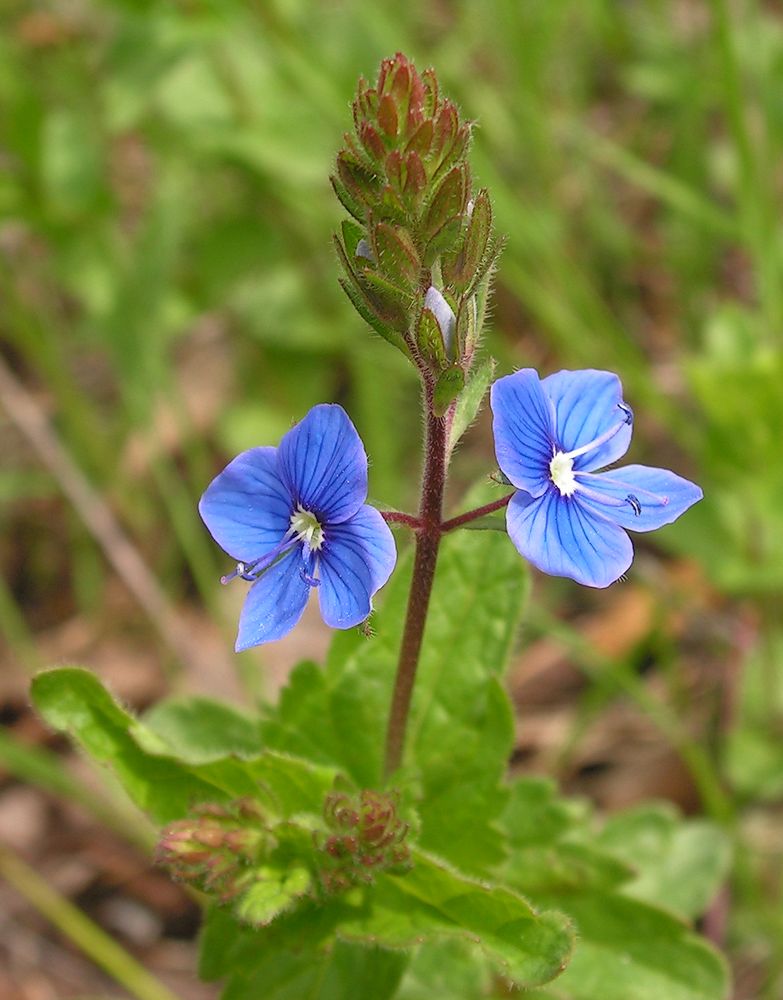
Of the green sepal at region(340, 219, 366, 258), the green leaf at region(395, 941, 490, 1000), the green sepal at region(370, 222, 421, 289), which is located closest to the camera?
the green sepal at region(370, 222, 421, 289)

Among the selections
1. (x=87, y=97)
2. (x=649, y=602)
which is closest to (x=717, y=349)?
(x=649, y=602)

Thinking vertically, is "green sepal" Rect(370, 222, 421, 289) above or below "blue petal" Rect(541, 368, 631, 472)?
below

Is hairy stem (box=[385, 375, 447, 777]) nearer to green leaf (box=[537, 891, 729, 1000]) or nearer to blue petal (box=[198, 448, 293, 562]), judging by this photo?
blue petal (box=[198, 448, 293, 562])

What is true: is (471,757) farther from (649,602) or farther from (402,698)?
(649,602)

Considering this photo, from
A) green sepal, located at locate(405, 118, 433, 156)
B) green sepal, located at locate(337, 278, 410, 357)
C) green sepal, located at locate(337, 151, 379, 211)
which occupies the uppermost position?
green sepal, located at locate(405, 118, 433, 156)

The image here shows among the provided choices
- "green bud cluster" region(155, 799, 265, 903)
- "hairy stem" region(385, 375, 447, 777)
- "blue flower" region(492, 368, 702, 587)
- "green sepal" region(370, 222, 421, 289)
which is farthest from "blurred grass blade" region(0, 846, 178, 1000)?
"green sepal" region(370, 222, 421, 289)

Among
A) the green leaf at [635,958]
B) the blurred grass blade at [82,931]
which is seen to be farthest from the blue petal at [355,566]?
the blurred grass blade at [82,931]

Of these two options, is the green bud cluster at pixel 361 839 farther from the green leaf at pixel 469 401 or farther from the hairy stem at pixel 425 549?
the green leaf at pixel 469 401

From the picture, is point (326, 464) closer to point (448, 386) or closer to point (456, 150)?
point (448, 386)
